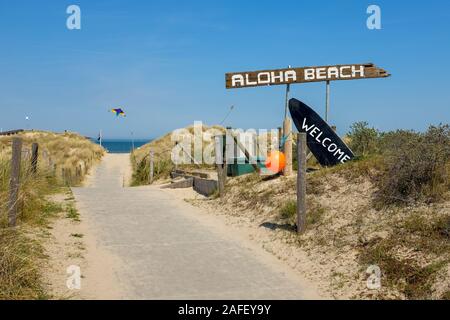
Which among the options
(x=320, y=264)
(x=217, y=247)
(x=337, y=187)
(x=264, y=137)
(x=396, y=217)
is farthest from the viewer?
(x=264, y=137)

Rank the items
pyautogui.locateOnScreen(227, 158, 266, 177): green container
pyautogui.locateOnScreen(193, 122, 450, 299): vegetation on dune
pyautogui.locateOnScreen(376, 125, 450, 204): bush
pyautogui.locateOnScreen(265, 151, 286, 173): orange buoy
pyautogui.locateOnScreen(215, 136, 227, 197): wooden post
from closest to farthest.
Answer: pyautogui.locateOnScreen(193, 122, 450, 299): vegetation on dune → pyautogui.locateOnScreen(376, 125, 450, 204): bush → pyautogui.locateOnScreen(265, 151, 286, 173): orange buoy → pyautogui.locateOnScreen(215, 136, 227, 197): wooden post → pyautogui.locateOnScreen(227, 158, 266, 177): green container

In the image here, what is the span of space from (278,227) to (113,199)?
6283mm

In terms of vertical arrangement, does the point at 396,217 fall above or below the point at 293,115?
below

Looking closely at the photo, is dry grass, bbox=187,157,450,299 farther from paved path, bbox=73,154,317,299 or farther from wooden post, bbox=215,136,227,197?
wooden post, bbox=215,136,227,197

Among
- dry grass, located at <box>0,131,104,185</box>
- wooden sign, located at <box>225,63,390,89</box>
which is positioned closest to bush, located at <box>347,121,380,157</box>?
wooden sign, located at <box>225,63,390,89</box>

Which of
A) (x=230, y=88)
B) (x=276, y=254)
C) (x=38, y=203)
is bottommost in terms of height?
(x=276, y=254)

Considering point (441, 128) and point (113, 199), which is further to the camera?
point (113, 199)

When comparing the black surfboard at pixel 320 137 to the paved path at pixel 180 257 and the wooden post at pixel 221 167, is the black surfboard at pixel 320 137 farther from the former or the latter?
the paved path at pixel 180 257

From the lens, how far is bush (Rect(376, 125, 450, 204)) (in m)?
7.90

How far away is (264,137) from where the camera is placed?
1172 inches

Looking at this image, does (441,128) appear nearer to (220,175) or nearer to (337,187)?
(337,187)

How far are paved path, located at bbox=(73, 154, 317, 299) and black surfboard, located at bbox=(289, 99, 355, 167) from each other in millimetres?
3642

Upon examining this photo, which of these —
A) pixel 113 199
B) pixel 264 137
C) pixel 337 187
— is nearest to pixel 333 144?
pixel 337 187

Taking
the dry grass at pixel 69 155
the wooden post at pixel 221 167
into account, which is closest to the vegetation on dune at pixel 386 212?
the wooden post at pixel 221 167
